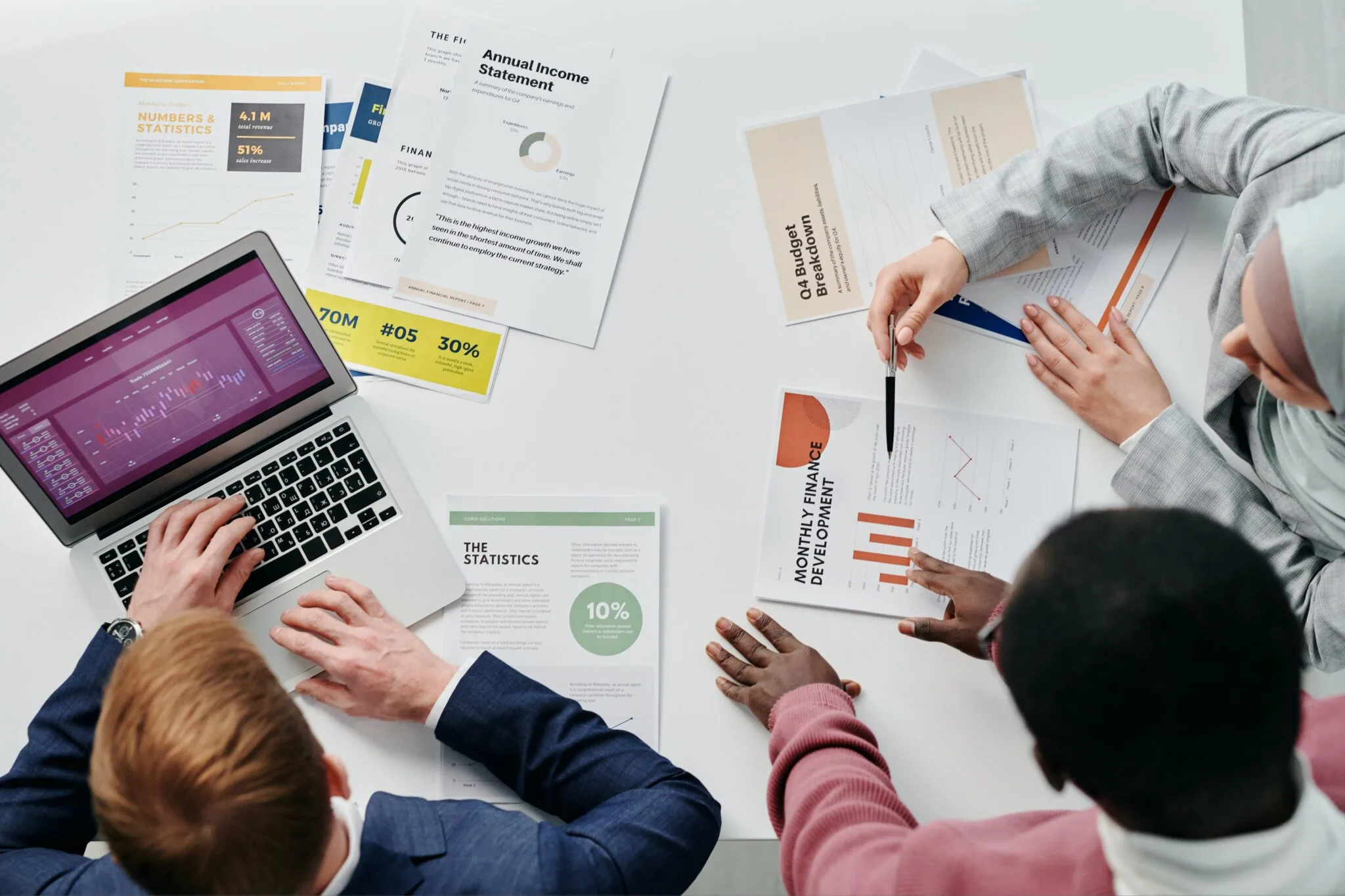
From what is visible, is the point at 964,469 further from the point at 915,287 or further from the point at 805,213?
the point at 805,213

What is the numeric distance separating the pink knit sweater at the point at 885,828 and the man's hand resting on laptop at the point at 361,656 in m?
0.39

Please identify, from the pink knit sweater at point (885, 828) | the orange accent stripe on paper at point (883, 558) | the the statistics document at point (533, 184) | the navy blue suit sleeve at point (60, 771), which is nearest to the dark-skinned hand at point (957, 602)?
the orange accent stripe on paper at point (883, 558)

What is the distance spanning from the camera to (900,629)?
3.57ft

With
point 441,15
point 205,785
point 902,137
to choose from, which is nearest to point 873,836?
point 205,785

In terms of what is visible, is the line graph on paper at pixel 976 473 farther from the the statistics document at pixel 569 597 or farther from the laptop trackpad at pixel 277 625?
the laptop trackpad at pixel 277 625

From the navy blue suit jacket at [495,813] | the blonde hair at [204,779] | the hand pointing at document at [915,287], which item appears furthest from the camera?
the hand pointing at document at [915,287]

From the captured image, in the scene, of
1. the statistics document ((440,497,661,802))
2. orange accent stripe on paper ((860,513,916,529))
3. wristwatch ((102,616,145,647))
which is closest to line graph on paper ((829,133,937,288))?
orange accent stripe on paper ((860,513,916,529))

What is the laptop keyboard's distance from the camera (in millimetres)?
1068

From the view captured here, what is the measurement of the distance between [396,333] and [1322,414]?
38.6 inches

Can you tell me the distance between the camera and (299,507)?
3.53ft

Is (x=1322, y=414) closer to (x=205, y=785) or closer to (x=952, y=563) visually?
(x=952, y=563)

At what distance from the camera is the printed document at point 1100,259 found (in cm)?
115

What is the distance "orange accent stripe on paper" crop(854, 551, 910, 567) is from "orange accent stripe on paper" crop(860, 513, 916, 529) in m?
0.04

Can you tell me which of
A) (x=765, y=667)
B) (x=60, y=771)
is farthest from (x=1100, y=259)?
(x=60, y=771)
